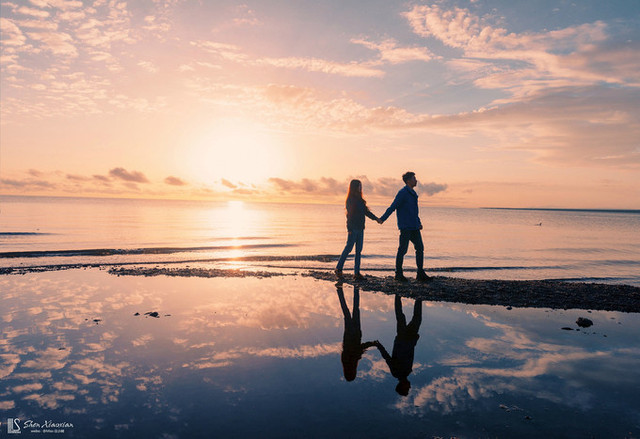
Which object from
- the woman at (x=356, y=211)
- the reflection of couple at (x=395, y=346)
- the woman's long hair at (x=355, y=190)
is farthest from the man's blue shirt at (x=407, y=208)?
the reflection of couple at (x=395, y=346)

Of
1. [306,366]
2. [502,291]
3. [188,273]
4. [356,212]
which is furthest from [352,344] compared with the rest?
[188,273]

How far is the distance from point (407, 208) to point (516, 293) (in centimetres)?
457

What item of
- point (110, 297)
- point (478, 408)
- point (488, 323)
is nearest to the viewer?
point (478, 408)

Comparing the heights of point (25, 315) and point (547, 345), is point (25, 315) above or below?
below

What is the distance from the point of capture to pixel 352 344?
7.47m

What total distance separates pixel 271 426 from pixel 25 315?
8444mm

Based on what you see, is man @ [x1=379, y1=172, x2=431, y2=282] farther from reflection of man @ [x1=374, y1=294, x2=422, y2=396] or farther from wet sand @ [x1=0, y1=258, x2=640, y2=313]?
reflection of man @ [x1=374, y1=294, x2=422, y2=396]

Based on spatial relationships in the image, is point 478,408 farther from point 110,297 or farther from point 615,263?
point 615,263

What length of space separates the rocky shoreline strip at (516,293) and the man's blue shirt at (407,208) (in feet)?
7.22

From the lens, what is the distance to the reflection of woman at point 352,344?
619 centimetres

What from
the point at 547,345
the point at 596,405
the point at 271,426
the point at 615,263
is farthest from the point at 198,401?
the point at 615,263

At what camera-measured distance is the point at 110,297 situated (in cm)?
1158

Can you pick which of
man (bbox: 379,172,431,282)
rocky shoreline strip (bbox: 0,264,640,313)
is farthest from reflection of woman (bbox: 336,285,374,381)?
man (bbox: 379,172,431,282)

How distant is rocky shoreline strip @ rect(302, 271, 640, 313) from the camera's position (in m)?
11.2
